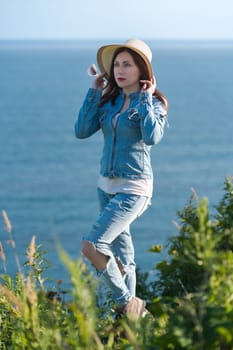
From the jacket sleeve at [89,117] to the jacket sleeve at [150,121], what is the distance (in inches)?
13.2

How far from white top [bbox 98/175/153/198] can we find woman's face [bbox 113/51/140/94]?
0.55m

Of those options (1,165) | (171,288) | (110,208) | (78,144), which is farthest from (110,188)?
(78,144)

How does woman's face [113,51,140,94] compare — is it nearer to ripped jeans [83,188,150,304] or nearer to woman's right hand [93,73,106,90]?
woman's right hand [93,73,106,90]

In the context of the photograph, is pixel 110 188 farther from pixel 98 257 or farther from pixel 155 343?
pixel 155 343

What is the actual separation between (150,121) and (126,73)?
1.33 feet

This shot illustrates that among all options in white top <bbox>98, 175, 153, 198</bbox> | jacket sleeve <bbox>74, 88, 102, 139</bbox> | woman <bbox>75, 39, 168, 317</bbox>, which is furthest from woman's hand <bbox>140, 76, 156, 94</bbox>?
white top <bbox>98, 175, 153, 198</bbox>

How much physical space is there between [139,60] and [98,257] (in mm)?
1166

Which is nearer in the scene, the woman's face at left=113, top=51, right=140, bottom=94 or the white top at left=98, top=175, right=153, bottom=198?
the white top at left=98, top=175, right=153, bottom=198

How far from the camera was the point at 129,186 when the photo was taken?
506cm

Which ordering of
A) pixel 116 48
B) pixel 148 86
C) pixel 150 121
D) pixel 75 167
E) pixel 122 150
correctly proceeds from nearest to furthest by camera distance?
pixel 150 121
pixel 122 150
pixel 148 86
pixel 116 48
pixel 75 167

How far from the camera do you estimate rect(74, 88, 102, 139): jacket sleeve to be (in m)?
5.30

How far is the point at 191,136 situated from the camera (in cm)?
11200

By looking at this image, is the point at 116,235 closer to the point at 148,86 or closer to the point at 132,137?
the point at 132,137

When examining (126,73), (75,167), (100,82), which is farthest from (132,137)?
(75,167)
